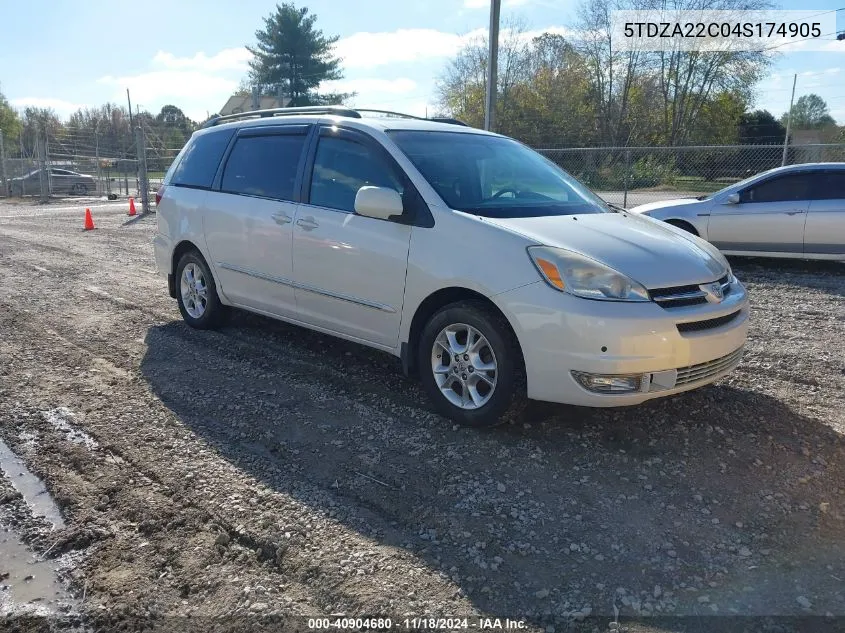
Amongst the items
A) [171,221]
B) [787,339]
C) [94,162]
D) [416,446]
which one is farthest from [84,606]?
[94,162]

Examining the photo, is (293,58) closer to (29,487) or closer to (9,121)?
(9,121)

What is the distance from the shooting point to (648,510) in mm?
3152

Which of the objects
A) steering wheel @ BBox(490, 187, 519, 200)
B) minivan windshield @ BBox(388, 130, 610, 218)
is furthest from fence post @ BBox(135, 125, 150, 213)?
steering wheel @ BBox(490, 187, 519, 200)

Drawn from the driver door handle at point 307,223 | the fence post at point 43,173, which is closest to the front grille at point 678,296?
the driver door handle at point 307,223

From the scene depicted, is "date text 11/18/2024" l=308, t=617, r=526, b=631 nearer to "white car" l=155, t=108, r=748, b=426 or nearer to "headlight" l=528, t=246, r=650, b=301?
"white car" l=155, t=108, r=748, b=426

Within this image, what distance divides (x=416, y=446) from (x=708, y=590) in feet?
5.67

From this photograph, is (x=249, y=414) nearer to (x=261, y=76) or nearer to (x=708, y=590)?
(x=708, y=590)

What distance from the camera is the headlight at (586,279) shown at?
3596 millimetres

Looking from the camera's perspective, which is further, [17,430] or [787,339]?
[787,339]

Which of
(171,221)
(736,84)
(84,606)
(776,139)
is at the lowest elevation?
(84,606)

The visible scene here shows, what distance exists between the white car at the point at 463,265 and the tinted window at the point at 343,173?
0.01 metres

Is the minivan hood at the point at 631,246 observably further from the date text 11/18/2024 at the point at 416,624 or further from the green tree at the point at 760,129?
the green tree at the point at 760,129

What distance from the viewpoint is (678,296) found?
3.74 metres

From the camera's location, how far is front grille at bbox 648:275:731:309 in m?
3.66
